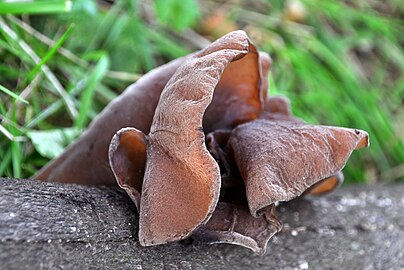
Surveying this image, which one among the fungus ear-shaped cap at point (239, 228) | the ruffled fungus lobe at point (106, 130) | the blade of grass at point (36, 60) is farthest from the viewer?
the blade of grass at point (36, 60)

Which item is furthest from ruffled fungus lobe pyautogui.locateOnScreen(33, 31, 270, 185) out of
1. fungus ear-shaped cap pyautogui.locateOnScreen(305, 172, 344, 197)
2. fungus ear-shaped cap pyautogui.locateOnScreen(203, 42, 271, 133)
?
fungus ear-shaped cap pyautogui.locateOnScreen(305, 172, 344, 197)

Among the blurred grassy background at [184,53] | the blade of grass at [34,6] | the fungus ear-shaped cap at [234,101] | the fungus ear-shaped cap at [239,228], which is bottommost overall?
the blurred grassy background at [184,53]

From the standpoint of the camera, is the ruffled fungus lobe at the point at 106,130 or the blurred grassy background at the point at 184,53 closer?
the ruffled fungus lobe at the point at 106,130

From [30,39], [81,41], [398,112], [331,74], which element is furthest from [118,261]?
[398,112]

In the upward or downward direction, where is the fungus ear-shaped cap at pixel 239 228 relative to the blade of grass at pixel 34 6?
downward

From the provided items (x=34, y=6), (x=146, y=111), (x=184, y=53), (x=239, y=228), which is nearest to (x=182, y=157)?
(x=239, y=228)

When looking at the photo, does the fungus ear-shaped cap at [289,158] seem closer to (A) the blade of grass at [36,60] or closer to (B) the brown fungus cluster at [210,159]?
(B) the brown fungus cluster at [210,159]

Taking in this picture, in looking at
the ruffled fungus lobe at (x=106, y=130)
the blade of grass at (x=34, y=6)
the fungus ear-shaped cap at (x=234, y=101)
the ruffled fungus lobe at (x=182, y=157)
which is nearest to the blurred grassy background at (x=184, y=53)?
the blade of grass at (x=34, y=6)

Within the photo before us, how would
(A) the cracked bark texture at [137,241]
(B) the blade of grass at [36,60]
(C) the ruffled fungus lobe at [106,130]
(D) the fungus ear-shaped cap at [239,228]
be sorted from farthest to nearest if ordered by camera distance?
(B) the blade of grass at [36,60]
(C) the ruffled fungus lobe at [106,130]
(D) the fungus ear-shaped cap at [239,228]
(A) the cracked bark texture at [137,241]
